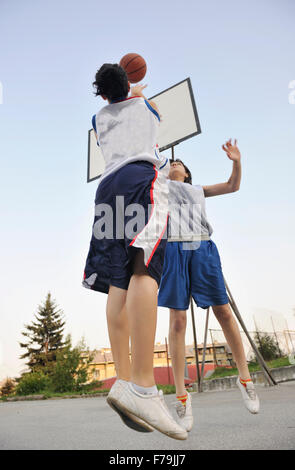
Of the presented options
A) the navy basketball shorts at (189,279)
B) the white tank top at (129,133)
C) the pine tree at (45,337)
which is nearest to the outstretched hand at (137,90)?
the white tank top at (129,133)

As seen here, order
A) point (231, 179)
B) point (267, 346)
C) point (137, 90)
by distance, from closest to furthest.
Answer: point (137, 90) < point (231, 179) < point (267, 346)

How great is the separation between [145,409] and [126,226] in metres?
0.58

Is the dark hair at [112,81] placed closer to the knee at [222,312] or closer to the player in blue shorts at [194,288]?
the player in blue shorts at [194,288]

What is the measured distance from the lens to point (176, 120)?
119 inches

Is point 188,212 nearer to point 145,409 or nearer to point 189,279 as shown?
point 189,279

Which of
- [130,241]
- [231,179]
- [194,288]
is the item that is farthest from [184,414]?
[231,179]

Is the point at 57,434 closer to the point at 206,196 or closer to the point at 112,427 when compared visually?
the point at 112,427

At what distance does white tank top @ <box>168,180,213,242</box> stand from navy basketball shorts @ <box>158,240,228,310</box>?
0.11 metres

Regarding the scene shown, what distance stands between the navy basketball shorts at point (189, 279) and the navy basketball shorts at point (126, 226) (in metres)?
0.57

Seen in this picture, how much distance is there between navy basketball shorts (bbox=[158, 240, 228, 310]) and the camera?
1.77 metres

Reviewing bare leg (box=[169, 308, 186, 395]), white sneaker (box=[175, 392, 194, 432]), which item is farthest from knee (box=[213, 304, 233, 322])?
white sneaker (box=[175, 392, 194, 432])

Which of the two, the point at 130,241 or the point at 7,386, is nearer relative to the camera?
the point at 130,241

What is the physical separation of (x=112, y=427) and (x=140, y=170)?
4.41 feet
